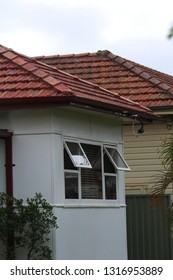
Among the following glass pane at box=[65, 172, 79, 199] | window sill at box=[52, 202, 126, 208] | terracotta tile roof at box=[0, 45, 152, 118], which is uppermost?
terracotta tile roof at box=[0, 45, 152, 118]

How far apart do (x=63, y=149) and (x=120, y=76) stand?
723 cm

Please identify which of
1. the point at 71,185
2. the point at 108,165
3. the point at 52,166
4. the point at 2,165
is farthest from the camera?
the point at 108,165

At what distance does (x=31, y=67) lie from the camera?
16562 millimetres

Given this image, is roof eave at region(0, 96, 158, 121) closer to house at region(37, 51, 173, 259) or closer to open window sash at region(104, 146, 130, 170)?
open window sash at region(104, 146, 130, 170)

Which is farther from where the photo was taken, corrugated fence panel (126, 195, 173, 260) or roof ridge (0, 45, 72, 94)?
corrugated fence panel (126, 195, 173, 260)

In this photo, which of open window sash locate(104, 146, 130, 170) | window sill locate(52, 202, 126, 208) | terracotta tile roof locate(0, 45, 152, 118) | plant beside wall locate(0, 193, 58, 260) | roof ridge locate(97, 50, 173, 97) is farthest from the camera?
roof ridge locate(97, 50, 173, 97)

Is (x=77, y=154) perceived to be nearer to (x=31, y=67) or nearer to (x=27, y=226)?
(x=31, y=67)

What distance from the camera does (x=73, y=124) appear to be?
53.7 feet

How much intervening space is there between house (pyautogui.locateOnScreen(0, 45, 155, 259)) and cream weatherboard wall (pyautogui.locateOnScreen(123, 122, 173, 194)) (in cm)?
324

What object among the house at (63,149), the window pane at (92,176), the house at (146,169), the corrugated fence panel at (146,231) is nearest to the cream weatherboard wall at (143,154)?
the house at (146,169)

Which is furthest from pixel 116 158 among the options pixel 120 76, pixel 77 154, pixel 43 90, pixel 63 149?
pixel 120 76

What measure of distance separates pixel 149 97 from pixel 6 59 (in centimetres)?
501

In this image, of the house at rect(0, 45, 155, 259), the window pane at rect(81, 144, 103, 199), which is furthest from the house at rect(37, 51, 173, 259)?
the window pane at rect(81, 144, 103, 199)

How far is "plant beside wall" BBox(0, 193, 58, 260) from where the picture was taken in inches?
580
